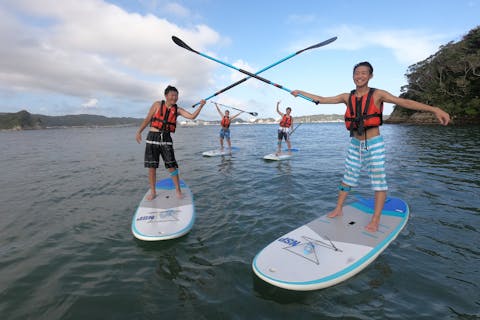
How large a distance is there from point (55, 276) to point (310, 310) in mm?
4111

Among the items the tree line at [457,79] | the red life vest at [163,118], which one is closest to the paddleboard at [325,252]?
the red life vest at [163,118]

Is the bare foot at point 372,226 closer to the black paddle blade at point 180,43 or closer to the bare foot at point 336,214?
the bare foot at point 336,214

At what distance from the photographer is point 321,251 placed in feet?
12.9

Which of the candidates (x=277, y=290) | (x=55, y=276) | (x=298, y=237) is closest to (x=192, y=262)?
(x=277, y=290)

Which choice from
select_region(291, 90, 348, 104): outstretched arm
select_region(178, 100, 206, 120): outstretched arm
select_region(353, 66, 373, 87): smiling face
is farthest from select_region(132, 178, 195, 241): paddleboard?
select_region(353, 66, 373, 87): smiling face

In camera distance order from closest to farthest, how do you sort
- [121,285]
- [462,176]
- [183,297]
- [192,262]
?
1. [183,297]
2. [121,285]
3. [192,262]
4. [462,176]

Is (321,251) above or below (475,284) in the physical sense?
above

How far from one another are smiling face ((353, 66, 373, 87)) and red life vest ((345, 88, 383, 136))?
251 mm

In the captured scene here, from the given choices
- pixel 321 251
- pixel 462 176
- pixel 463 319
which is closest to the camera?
pixel 463 319

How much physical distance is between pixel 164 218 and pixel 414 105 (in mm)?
5495

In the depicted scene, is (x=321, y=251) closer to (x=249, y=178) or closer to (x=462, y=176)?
(x=249, y=178)

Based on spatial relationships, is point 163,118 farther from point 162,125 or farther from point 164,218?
point 164,218

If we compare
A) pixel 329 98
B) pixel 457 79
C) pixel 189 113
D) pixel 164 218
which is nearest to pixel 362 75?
pixel 329 98

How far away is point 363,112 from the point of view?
465 cm
